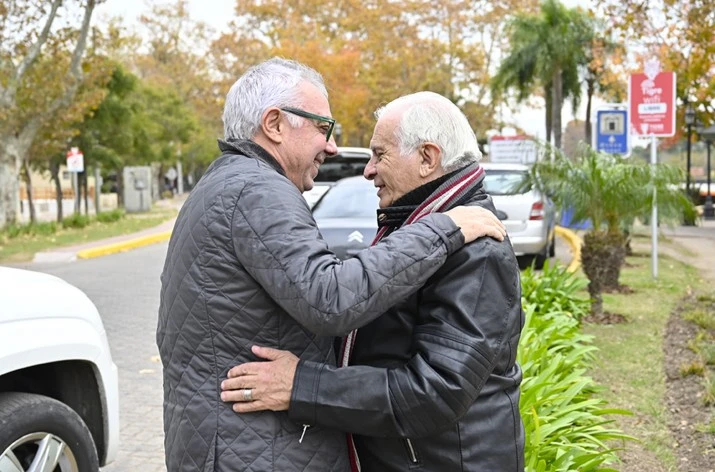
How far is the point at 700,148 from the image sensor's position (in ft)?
183

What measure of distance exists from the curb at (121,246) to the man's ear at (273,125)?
15.1 metres

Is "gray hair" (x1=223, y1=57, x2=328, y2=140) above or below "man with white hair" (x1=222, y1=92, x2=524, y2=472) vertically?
above

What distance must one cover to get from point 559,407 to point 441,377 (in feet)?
10.3

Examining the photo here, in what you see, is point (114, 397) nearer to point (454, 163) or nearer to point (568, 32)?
point (454, 163)

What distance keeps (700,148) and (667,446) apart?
5415cm

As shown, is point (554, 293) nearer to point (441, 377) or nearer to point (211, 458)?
point (441, 377)

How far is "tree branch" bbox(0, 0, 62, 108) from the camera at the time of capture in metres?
21.5

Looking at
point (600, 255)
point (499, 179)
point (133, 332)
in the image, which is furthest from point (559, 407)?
point (499, 179)

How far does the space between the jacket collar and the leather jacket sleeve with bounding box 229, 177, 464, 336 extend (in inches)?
7.7

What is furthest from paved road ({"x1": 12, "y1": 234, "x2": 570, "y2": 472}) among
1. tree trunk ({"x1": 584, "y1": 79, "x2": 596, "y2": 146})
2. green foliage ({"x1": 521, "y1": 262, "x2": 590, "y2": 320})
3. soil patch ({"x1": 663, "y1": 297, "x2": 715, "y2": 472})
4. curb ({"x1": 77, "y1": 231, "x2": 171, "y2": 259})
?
tree trunk ({"x1": 584, "y1": 79, "x2": 596, "y2": 146})

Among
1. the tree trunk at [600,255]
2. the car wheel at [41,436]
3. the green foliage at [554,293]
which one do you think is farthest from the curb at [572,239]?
the car wheel at [41,436]

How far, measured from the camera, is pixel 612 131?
18.4 metres

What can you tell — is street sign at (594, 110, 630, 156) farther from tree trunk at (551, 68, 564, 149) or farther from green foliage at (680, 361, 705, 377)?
tree trunk at (551, 68, 564, 149)

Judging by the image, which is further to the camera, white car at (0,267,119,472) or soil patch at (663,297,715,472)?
soil patch at (663,297,715,472)
